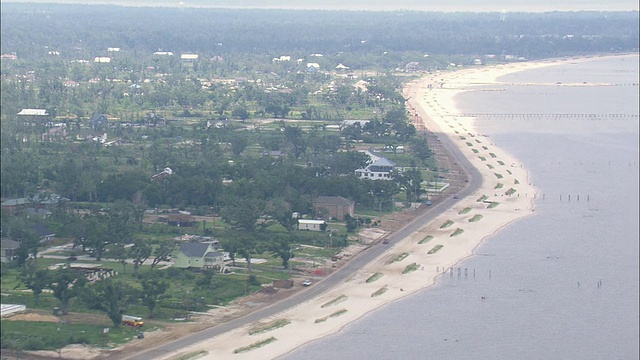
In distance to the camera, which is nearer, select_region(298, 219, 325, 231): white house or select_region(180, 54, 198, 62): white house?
select_region(298, 219, 325, 231): white house

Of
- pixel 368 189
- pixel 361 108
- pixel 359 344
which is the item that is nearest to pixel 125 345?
pixel 359 344

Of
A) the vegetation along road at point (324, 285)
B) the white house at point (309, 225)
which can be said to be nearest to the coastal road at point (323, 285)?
the vegetation along road at point (324, 285)

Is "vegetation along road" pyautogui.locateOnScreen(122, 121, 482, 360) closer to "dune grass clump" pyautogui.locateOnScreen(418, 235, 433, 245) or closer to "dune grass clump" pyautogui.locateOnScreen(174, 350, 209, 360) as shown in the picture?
"dune grass clump" pyautogui.locateOnScreen(174, 350, 209, 360)

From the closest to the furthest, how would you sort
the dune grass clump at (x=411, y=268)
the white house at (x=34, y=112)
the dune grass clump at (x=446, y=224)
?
the dune grass clump at (x=411, y=268), the dune grass clump at (x=446, y=224), the white house at (x=34, y=112)

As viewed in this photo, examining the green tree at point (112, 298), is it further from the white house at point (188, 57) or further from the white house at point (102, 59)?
the white house at point (188, 57)

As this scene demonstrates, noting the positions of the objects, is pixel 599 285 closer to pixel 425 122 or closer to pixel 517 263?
pixel 517 263

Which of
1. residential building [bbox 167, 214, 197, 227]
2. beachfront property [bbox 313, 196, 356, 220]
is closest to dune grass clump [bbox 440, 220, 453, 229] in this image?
beachfront property [bbox 313, 196, 356, 220]
